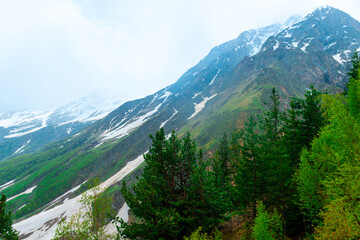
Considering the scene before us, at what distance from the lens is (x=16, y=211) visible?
13175 centimetres

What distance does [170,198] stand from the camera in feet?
78.5

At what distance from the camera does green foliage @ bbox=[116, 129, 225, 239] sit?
19188 millimetres

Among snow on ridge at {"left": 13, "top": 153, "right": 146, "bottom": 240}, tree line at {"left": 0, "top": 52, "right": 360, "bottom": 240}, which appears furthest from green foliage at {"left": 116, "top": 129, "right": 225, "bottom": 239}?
snow on ridge at {"left": 13, "top": 153, "right": 146, "bottom": 240}

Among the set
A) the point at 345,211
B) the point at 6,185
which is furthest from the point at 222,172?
the point at 6,185

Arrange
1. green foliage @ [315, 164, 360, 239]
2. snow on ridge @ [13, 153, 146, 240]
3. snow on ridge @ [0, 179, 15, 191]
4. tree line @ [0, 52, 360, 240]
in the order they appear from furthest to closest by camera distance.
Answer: snow on ridge @ [0, 179, 15, 191]
snow on ridge @ [13, 153, 146, 240]
tree line @ [0, 52, 360, 240]
green foliage @ [315, 164, 360, 239]

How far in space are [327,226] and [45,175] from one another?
221 m

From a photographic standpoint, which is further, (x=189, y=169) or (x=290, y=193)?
(x=189, y=169)

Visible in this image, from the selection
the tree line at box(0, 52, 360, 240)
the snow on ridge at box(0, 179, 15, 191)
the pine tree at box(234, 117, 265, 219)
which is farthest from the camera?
the snow on ridge at box(0, 179, 15, 191)

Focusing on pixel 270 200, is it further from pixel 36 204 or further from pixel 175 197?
pixel 36 204

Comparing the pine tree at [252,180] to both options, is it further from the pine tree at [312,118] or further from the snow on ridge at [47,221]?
the snow on ridge at [47,221]

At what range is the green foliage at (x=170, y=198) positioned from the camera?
1919 cm

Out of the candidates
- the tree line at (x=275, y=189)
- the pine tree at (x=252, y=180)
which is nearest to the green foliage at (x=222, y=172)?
the tree line at (x=275, y=189)

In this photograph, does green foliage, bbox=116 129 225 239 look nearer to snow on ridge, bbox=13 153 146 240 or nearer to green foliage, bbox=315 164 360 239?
green foliage, bbox=315 164 360 239

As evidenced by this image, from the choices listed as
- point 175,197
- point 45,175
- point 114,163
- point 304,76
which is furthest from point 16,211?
point 304,76
